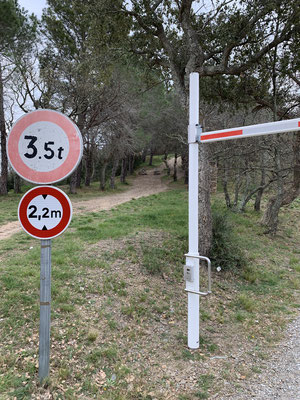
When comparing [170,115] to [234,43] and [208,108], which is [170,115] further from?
[234,43]

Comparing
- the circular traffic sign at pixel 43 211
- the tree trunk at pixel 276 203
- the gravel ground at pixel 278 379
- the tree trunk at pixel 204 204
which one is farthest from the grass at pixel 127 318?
the tree trunk at pixel 276 203

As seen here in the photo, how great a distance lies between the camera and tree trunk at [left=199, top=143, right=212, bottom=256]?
6277 mm

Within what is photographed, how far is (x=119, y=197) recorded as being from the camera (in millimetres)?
17531

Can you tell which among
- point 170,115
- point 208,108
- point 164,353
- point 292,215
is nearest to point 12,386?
point 164,353

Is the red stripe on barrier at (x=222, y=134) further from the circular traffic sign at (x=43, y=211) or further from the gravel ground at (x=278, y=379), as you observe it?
the gravel ground at (x=278, y=379)

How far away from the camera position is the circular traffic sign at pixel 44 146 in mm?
2303

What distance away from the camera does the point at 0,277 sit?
14.1ft

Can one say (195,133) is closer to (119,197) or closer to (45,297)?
(45,297)

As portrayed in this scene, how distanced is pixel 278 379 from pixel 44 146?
3274 millimetres

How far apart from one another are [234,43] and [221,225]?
4137 millimetres

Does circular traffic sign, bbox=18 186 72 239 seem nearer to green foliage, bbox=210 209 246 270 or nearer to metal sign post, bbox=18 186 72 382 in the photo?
metal sign post, bbox=18 186 72 382

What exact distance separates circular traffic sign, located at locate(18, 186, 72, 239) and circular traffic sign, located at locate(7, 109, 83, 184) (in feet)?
0.35

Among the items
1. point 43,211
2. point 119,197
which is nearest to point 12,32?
point 119,197

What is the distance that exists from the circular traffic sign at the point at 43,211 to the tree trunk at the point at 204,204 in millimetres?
4283
